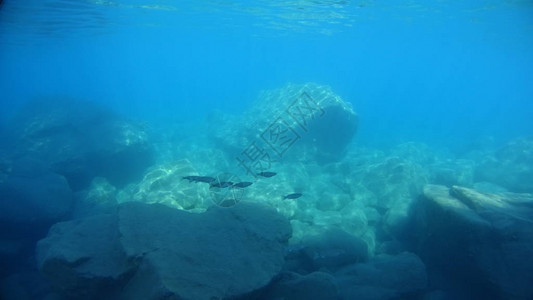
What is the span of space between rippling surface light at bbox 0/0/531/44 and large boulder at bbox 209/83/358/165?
9.40 m

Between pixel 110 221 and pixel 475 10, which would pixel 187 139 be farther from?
pixel 475 10

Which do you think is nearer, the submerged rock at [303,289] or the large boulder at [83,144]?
Answer: the submerged rock at [303,289]

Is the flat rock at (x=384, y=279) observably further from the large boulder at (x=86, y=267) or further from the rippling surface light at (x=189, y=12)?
the rippling surface light at (x=189, y=12)

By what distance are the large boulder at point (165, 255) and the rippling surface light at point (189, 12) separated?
20.3m

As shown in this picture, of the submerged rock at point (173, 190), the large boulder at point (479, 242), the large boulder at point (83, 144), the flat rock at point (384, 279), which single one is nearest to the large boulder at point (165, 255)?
the flat rock at point (384, 279)

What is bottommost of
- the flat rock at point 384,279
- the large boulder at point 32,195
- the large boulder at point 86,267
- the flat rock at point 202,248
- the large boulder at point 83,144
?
the large boulder at point 83,144

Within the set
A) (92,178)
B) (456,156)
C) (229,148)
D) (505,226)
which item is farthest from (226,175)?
(456,156)

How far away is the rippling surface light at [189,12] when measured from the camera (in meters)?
20.1

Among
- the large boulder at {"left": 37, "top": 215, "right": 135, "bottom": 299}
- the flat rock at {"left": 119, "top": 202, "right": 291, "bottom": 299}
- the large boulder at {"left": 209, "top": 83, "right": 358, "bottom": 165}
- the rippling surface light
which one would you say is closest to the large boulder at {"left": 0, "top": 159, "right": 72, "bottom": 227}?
the large boulder at {"left": 37, "top": 215, "right": 135, "bottom": 299}

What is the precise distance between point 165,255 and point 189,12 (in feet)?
92.0

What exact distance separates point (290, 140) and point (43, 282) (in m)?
13.2

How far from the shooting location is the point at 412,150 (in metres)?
22.1

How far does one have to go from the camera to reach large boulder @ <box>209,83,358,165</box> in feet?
55.7

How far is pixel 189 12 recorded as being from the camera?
27.1 meters
